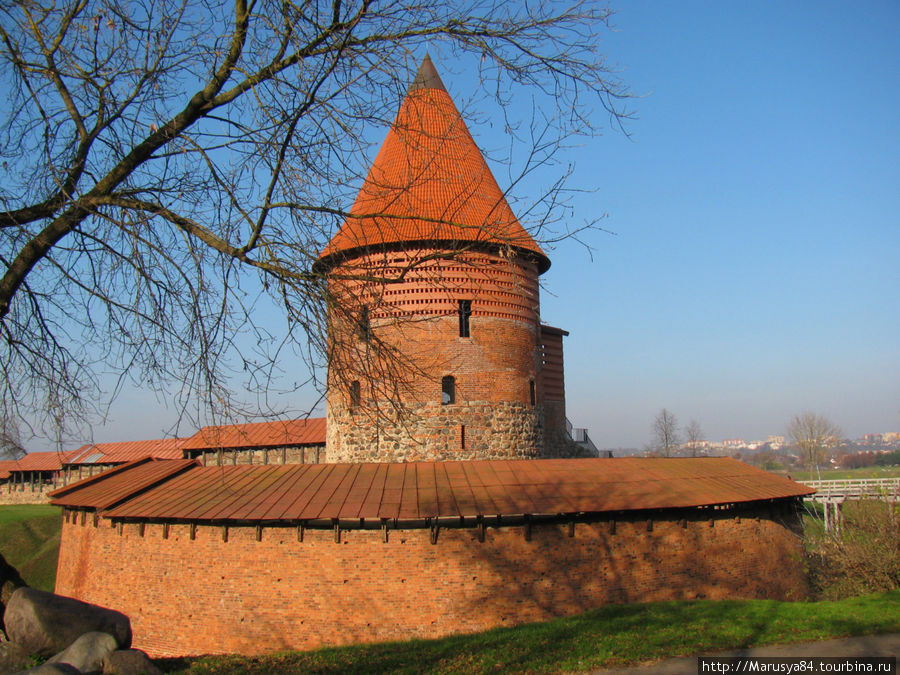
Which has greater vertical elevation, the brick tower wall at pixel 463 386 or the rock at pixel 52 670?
the brick tower wall at pixel 463 386

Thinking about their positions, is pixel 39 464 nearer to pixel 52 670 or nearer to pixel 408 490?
pixel 408 490

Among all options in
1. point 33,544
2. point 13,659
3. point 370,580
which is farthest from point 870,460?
point 13,659

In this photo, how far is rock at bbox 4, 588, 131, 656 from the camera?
6.11m

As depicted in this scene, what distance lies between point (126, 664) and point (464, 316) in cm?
923

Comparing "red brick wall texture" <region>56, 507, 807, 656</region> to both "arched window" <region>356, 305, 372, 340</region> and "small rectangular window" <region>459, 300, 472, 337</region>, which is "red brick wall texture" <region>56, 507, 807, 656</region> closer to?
"small rectangular window" <region>459, 300, 472, 337</region>

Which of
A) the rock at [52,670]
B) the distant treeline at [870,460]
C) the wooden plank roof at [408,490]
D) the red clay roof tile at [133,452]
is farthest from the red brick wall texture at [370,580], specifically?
the distant treeline at [870,460]

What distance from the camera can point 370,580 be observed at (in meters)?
9.76

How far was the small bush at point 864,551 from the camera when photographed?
10711 millimetres

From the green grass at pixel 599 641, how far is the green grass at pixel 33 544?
16381mm

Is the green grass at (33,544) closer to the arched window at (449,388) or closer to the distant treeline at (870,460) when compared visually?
the arched window at (449,388)

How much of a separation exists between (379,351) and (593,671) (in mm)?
3820

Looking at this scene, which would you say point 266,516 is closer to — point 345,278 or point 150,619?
point 150,619

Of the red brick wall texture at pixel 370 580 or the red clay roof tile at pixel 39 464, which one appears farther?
the red clay roof tile at pixel 39 464

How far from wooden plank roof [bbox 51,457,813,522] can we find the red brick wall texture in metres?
0.37
